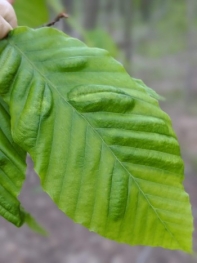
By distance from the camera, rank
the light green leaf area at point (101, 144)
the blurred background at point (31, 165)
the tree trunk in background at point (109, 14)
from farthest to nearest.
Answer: the tree trunk in background at point (109, 14) < the blurred background at point (31, 165) < the light green leaf area at point (101, 144)

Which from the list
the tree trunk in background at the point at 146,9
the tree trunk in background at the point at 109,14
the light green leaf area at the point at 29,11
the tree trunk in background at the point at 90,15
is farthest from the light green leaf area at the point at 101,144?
the tree trunk in background at the point at 146,9

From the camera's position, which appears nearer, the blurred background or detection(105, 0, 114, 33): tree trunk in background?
the blurred background

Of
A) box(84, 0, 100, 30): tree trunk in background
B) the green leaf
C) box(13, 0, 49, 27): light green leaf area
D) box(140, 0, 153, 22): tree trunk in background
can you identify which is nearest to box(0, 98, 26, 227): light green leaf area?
the green leaf

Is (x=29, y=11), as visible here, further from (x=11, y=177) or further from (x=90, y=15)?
(x=90, y=15)

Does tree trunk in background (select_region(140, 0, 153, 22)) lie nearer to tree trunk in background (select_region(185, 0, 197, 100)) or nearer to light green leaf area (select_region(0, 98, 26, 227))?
tree trunk in background (select_region(185, 0, 197, 100))

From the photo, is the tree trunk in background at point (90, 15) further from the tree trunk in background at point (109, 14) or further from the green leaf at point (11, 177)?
the tree trunk in background at point (109, 14)

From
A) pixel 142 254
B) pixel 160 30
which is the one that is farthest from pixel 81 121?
pixel 160 30
